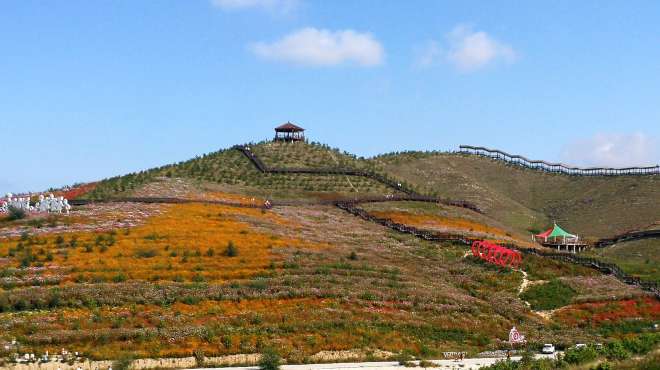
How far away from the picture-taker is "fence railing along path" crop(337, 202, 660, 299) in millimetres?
70500

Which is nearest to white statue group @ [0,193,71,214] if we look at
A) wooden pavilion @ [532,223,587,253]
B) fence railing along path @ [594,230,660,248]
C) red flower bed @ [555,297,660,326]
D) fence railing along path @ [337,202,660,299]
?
fence railing along path @ [337,202,660,299]

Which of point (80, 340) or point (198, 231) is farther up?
point (198, 231)

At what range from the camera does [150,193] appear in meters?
94.3

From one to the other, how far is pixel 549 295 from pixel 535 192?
70483mm

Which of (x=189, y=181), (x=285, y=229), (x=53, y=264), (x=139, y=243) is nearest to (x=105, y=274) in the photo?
(x=53, y=264)

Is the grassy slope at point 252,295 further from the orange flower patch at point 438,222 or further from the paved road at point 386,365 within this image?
the orange flower patch at point 438,222

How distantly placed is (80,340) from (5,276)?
46.3ft

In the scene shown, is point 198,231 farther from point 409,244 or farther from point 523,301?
point 523,301

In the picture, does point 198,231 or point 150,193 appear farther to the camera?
point 150,193

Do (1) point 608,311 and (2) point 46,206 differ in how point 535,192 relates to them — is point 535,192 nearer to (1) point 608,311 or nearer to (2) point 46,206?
(1) point 608,311

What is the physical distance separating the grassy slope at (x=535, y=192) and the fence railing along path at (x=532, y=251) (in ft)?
86.2

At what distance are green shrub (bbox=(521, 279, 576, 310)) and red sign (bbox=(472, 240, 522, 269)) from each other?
626cm

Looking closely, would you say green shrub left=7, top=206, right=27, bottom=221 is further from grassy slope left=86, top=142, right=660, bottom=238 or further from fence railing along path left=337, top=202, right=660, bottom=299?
fence railing along path left=337, top=202, right=660, bottom=299

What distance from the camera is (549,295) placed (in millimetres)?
66875
